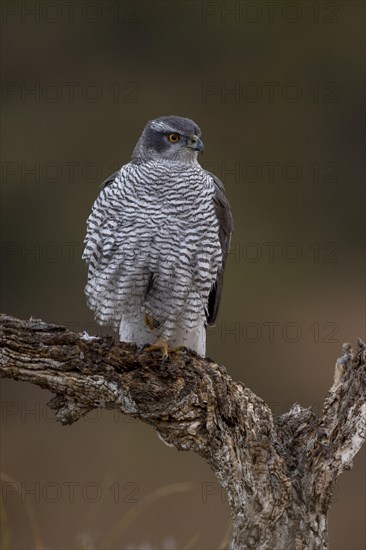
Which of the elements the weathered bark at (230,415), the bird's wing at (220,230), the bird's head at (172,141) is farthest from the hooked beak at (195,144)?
→ the weathered bark at (230,415)

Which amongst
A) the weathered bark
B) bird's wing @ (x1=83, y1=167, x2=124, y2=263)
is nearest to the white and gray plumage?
bird's wing @ (x1=83, y1=167, x2=124, y2=263)

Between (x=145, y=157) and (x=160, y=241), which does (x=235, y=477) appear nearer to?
(x=160, y=241)

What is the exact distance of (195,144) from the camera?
4750 mm

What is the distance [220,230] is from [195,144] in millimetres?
421

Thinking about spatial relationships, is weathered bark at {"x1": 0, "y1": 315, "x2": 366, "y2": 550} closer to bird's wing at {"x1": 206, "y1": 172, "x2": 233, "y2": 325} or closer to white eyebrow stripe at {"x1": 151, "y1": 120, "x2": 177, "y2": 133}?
bird's wing at {"x1": 206, "y1": 172, "x2": 233, "y2": 325}

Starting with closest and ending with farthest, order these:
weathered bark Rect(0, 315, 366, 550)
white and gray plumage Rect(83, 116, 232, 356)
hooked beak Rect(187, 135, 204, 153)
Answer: weathered bark Rect(0, 315, 366, 550) < white and gray plumage Rect(83, 116, 232, 356) < hooked beak Rect(187, 135, 204, 153)

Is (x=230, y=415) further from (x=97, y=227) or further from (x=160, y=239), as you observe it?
(x=97, y=227)

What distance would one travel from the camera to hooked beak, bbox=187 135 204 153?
474cm

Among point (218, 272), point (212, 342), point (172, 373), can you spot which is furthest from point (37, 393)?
point (172, 373)

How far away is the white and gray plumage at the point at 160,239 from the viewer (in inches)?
178

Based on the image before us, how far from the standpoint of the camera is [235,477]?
13.0ft

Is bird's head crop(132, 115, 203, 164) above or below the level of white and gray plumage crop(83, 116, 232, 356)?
above

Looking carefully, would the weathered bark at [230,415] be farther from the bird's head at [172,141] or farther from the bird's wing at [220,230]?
the bird's head at [172,141]

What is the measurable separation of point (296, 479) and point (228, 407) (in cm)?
37
